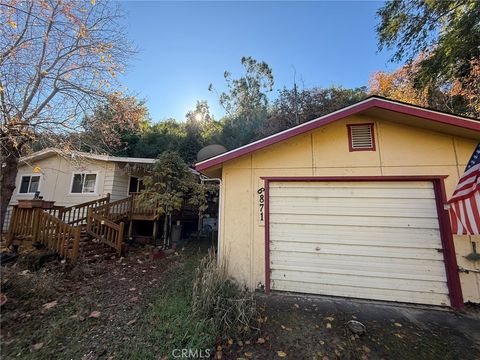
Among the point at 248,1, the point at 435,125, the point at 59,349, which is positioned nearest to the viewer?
the point at 59,349

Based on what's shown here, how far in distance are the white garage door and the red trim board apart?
9 cm

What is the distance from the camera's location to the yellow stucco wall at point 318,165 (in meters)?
4.84

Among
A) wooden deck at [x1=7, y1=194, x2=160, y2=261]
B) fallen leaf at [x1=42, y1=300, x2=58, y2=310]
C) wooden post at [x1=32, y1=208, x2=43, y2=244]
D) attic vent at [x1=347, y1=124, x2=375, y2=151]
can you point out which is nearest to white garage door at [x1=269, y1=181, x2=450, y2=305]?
attic vent at [x1=347, y1=124, x2=375, y2=151]

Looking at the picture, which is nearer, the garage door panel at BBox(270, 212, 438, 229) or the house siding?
the garage door panel at BBox(270, 212, 438, 229)

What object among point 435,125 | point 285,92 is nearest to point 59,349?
point 435,125

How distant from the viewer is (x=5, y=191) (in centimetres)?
546

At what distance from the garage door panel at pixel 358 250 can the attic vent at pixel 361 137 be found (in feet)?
7.55

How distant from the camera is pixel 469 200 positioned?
379cm

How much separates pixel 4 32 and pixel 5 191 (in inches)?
152

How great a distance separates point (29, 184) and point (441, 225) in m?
17.9

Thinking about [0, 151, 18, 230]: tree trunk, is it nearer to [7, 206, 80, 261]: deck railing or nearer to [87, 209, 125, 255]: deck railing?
[7, 206, 80, 261]: deck railing

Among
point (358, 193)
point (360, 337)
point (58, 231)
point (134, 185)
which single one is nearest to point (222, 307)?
point (360, 337)

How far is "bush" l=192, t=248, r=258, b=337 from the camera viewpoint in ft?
11.7

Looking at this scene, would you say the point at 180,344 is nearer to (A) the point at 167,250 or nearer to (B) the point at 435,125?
(A) the point at 167,250
